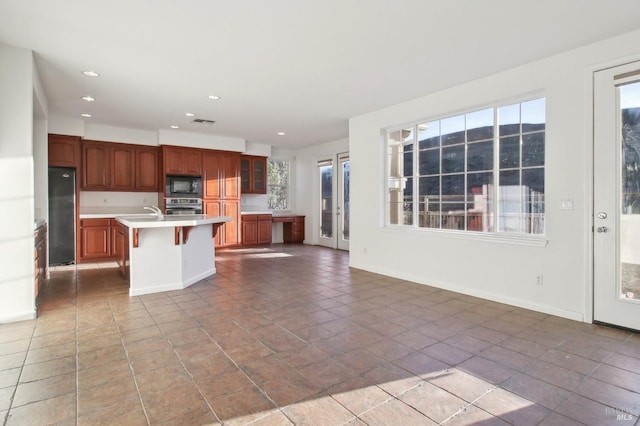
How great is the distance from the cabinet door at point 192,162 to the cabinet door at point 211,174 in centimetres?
10

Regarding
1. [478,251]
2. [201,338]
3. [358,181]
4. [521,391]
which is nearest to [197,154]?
[358,181]

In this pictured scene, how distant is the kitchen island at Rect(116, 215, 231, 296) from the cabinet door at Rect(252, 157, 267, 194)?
398 cm

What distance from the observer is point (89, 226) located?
6.27m

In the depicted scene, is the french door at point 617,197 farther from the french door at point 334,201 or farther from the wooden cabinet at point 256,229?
the wooden cabinet at point 256,229

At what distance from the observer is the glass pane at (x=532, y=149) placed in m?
3.62

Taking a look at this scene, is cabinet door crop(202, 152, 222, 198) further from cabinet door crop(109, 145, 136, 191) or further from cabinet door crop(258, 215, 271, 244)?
cabinet door crop(109, 145, 136, 191)

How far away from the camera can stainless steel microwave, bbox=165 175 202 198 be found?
711 cm

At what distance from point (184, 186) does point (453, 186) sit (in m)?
5.37

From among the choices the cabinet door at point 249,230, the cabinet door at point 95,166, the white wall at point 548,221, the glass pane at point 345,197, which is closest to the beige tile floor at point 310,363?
the white wall at point 548,221

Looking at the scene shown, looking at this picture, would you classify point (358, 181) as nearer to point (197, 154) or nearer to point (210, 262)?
point (210, 262)

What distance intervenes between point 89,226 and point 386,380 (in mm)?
6204

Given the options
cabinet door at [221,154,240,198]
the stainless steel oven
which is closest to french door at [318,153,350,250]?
cabinet door at [221,154,240,198]

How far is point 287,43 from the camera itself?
10.5 feet

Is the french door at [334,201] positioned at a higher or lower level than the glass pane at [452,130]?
lower
